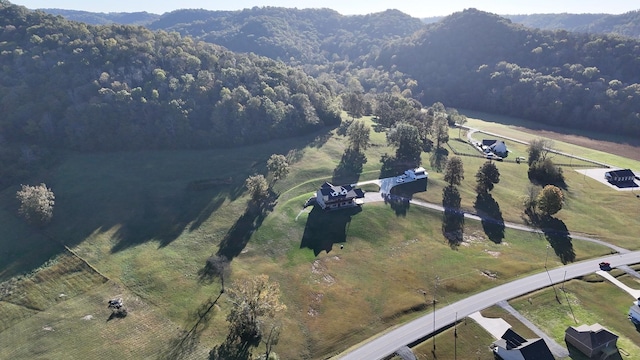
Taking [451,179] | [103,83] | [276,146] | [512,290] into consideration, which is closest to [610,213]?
[451,179]

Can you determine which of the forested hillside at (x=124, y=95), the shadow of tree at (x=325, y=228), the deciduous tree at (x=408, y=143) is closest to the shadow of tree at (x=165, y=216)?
the shadow of tree at (x=325, y=228)

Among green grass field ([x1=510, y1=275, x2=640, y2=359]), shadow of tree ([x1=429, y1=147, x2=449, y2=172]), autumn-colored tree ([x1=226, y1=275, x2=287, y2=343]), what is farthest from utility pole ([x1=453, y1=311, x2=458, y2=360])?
shadow of tree ([x1=429, y1=147, x2=449, y2=172])

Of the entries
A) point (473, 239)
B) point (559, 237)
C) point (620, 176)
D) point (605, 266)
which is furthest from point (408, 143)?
point (620, 176)

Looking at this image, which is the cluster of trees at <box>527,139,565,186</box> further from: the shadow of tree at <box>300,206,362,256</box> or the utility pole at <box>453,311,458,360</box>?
the utility pole at <box>453,311,458,360</box>

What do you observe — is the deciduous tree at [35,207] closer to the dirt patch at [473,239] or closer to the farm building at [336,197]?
the farm building at [336,197]

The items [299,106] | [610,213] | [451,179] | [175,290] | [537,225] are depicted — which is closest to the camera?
[175,290]

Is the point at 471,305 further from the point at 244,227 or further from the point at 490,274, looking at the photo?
the point at 244,227

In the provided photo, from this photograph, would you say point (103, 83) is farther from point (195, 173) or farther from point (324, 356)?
point (324, 356)
